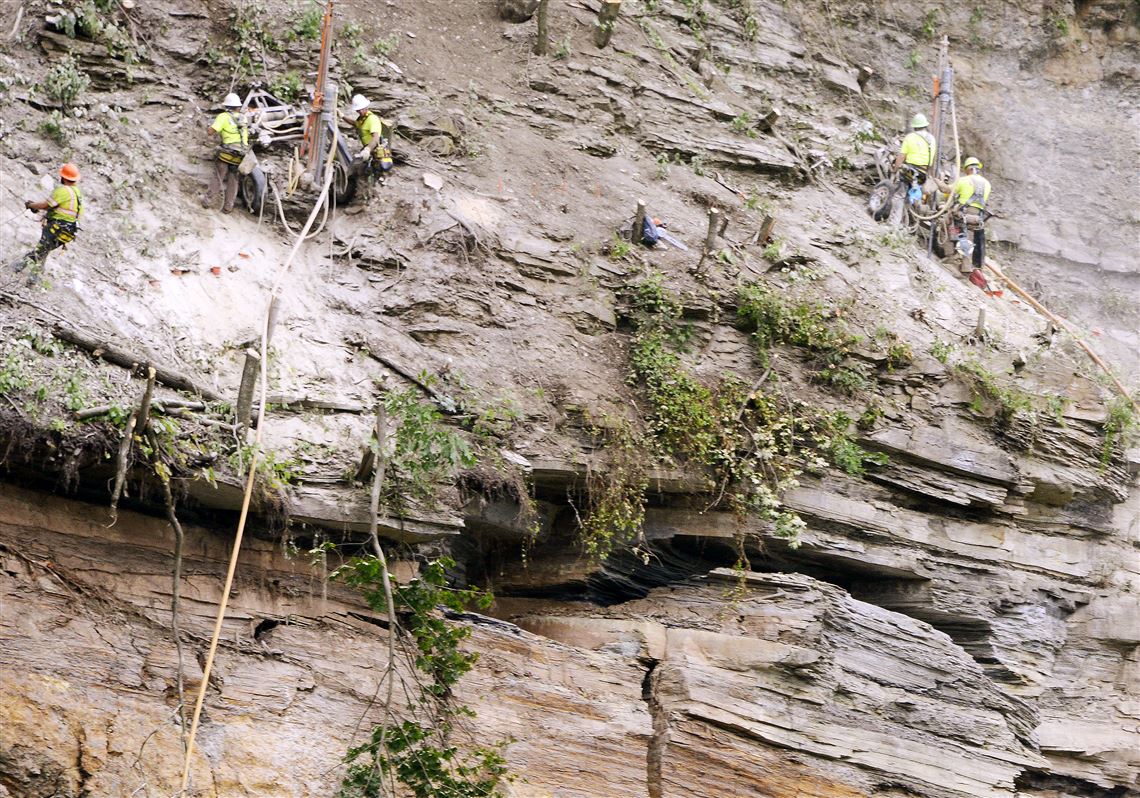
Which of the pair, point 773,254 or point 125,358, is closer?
point 125,358

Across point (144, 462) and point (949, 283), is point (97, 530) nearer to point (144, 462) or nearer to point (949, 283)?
point (144, 462)

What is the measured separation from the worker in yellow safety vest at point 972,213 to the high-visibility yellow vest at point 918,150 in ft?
1.61

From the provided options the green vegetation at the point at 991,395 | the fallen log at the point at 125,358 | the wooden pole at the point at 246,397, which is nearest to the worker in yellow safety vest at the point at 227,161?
the fallen log at the point at 125,358

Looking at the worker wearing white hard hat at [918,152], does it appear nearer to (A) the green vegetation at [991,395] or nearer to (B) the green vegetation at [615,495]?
(A) the green vegetation at [991,395]

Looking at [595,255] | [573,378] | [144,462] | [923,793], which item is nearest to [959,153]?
[595,255]

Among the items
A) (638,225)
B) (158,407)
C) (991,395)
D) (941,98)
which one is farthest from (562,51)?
(158,407)

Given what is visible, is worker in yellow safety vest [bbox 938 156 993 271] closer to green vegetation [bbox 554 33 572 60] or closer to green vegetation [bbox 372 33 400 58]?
green vegetation [bbox 554 33 572 60]

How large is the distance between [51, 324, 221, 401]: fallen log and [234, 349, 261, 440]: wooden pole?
0.90 feet

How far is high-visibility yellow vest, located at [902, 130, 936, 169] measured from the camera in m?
19.5

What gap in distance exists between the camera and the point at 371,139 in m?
15.8

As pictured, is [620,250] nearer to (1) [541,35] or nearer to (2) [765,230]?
(2) [765,230]

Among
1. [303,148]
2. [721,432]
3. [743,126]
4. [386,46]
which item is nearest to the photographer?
[721,432]

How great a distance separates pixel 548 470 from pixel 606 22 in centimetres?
725

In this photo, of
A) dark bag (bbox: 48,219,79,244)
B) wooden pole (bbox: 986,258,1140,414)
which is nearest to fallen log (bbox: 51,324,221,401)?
dark bag (bbox: 48,219,79,244)
